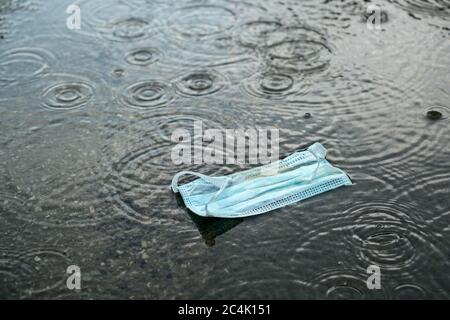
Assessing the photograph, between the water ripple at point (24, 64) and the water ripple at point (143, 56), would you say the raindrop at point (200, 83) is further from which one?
the water ripple at point (24, 64)

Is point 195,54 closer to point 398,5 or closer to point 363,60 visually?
point 363,60

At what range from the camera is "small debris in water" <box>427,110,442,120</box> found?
154 inches

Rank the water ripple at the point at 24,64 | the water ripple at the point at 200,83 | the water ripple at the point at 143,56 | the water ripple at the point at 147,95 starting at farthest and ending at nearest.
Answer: the water ripple at the point at 143,56, the water ripple at the point at 24,64, the water ripple at the point at 200,83, the water ripple at the point at 147,95

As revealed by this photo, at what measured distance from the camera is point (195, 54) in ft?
15.3

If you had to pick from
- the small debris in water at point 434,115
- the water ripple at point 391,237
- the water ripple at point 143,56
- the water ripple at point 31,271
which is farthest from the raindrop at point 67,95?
the small debris in water at point 434,115

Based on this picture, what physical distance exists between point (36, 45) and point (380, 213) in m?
3.26

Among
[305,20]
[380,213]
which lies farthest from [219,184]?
[305,20]

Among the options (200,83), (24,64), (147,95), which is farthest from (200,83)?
(24,64)

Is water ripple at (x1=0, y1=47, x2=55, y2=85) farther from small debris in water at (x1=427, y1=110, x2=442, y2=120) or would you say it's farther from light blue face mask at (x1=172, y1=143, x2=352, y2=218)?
small debris in water at (x1=427, y1=110, x2=442, y2=120)

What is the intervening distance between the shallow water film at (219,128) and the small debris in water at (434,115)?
0.4 inches

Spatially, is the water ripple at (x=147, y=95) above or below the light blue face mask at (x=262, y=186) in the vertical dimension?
above

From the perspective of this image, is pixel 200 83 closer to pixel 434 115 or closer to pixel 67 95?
pixel 67 95

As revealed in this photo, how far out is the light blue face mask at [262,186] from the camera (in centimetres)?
326

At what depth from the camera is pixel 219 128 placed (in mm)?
3887
